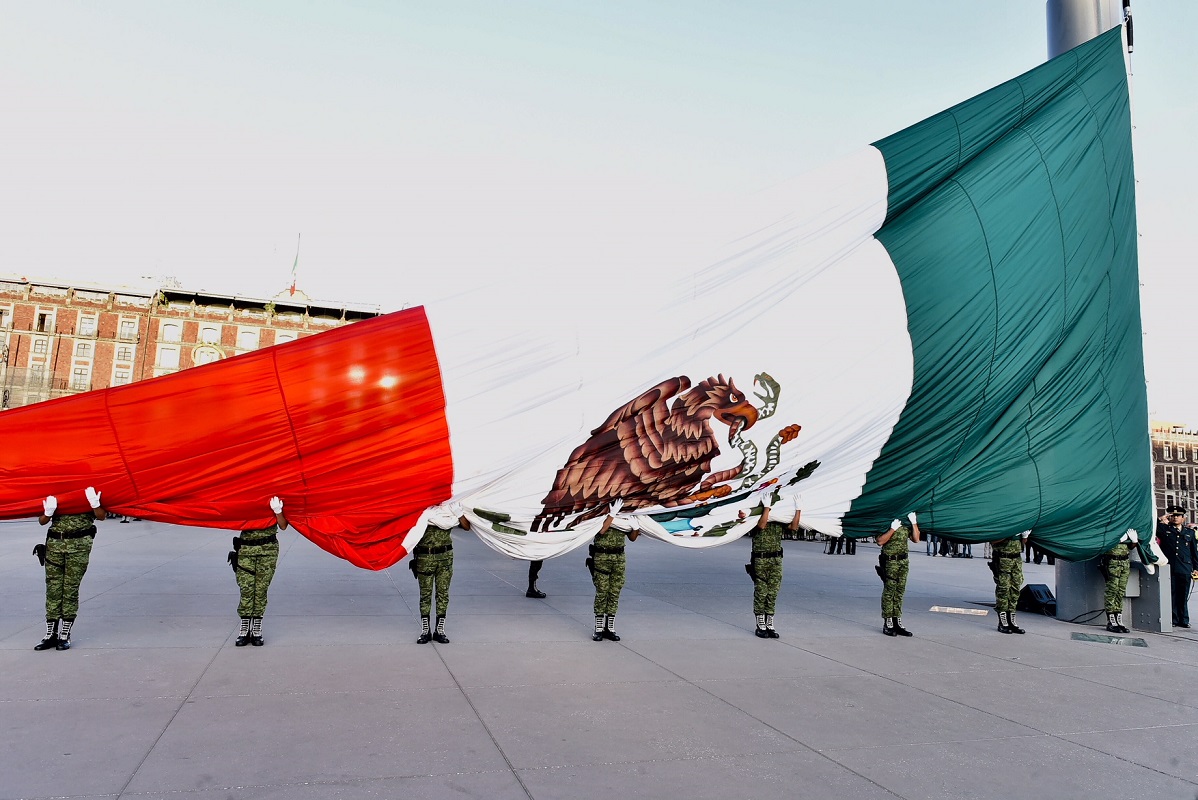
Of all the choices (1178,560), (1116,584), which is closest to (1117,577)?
(1116,584)

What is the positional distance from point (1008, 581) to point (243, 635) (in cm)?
865

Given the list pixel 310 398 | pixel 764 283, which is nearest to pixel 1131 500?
pixel 764 283

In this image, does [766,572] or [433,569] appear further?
[766,572]

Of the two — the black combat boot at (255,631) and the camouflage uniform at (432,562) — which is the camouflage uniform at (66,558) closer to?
the black combat boot at (255,631)

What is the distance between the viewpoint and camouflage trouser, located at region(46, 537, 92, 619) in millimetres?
6758

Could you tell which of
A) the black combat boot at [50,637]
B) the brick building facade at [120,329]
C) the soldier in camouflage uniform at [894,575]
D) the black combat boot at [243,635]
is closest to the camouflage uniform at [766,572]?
the soldier in camouflage uniform at [894,575]

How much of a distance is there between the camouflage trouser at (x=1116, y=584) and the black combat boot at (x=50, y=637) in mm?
11675

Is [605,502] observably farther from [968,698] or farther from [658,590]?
[658,590]

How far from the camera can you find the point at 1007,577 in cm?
935

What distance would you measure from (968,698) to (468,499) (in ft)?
14.8

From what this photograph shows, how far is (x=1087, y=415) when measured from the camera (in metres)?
9.27

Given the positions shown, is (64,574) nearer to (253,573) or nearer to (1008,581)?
(253,573)

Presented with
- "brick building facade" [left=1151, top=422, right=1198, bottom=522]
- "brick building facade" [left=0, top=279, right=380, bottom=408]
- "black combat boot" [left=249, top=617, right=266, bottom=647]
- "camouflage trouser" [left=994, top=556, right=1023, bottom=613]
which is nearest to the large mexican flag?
"camouflage trouser" [left=994, top=556, right=1023, bottom=613]

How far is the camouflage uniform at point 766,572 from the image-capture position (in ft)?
27.8
